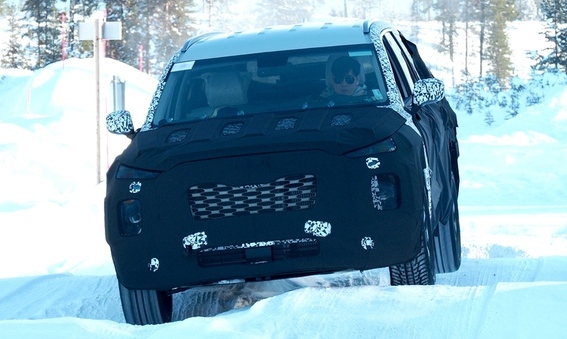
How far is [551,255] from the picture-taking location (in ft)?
26.6

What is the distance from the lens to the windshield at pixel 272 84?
609 cm

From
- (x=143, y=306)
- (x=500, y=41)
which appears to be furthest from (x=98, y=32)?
(x=500, y=41)

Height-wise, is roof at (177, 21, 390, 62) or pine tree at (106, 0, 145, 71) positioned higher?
roof at (177, 21, 390, 62)

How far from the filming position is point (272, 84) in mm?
6270

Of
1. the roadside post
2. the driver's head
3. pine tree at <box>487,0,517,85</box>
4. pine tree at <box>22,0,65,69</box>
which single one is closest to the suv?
the driver's head

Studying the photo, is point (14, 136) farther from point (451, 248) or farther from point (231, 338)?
point (231, 338)

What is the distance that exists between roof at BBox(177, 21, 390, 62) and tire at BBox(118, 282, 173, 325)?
66.4 inches

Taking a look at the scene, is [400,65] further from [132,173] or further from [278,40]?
[132,173]

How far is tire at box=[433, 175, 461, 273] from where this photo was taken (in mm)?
6918

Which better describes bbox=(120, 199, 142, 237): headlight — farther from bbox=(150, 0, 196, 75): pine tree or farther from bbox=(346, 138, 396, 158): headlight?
bbox=(150, 0, 196, 75): pine tree

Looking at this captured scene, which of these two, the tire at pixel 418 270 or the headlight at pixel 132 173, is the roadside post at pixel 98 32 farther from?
the tire at pixel 418 270

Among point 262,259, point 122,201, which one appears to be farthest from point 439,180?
point 122,201

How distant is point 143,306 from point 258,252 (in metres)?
0.80

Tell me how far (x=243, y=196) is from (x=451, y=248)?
2.42 m
